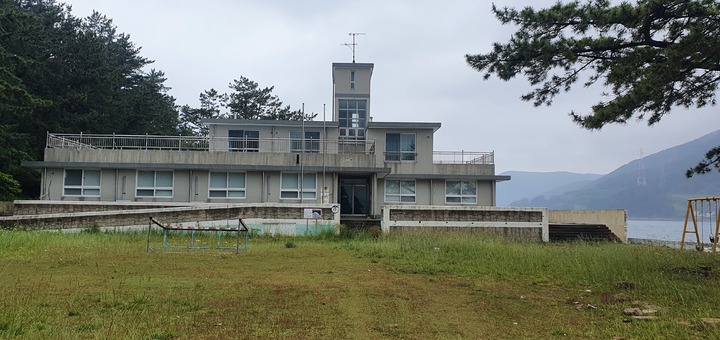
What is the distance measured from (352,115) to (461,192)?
29.8 feet

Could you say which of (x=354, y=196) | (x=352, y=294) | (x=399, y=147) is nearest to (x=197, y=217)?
(x=354, y=196)

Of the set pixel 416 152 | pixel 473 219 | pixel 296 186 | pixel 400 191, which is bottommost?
pixel 473 219

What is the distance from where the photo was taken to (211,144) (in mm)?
30203

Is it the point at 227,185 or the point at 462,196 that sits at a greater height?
the point at 227,185

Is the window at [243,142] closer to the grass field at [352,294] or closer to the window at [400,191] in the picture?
the window at [400,191]

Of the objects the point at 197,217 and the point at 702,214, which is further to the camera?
the point at 197,217

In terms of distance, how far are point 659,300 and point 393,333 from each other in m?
4.70

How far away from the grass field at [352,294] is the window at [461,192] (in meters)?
16.3

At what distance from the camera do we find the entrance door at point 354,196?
30422 mm

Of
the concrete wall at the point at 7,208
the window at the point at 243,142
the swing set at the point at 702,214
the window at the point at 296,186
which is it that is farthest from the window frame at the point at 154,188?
the swing set at the point at 702,214

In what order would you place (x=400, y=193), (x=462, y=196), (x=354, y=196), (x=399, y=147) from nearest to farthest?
(x=354, y=196), (x=400, y=193), (x=462, y=196), (x=399, y=147)

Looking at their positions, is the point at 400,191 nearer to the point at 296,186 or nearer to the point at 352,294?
the point at 296,186

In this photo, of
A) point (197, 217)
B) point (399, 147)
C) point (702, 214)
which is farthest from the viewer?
point (399, 147)

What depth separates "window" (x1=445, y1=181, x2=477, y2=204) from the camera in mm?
31469
